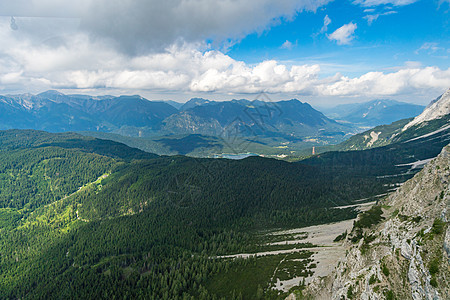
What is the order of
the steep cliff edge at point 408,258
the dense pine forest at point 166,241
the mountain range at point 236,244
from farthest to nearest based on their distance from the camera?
1. the dense pine forest at point 166,241
2. the mountain range at point 236,244
3. the steep cliff edge at point 408,258

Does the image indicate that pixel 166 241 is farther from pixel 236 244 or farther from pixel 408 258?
pixel 408 258

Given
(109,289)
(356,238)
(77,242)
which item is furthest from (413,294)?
(77,242)

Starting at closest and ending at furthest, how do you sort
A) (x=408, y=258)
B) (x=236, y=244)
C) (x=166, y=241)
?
1. (x=408, y=258)
2. (x=236, y=244)
3. (x=166, y=241)

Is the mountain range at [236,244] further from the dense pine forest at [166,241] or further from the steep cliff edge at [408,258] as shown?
the dense pine forest at [166,241]

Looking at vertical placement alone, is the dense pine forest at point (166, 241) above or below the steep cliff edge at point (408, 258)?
below

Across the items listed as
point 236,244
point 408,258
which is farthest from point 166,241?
point 408,258

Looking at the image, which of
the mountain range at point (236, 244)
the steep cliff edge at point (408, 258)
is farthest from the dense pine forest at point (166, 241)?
the steep cliff edge at point (408, 258)

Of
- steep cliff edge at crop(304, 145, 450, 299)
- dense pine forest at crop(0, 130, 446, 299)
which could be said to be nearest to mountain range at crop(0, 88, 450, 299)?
steep cliff edge at crop(304, 145, 450, 299)

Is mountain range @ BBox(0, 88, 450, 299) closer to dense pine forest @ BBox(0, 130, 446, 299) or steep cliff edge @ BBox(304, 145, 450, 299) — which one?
steep cliff edge @ BBox(304, 145, 450, 299)

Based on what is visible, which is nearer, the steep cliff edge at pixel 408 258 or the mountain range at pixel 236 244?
the steep cliff edge at pixel 408 258
